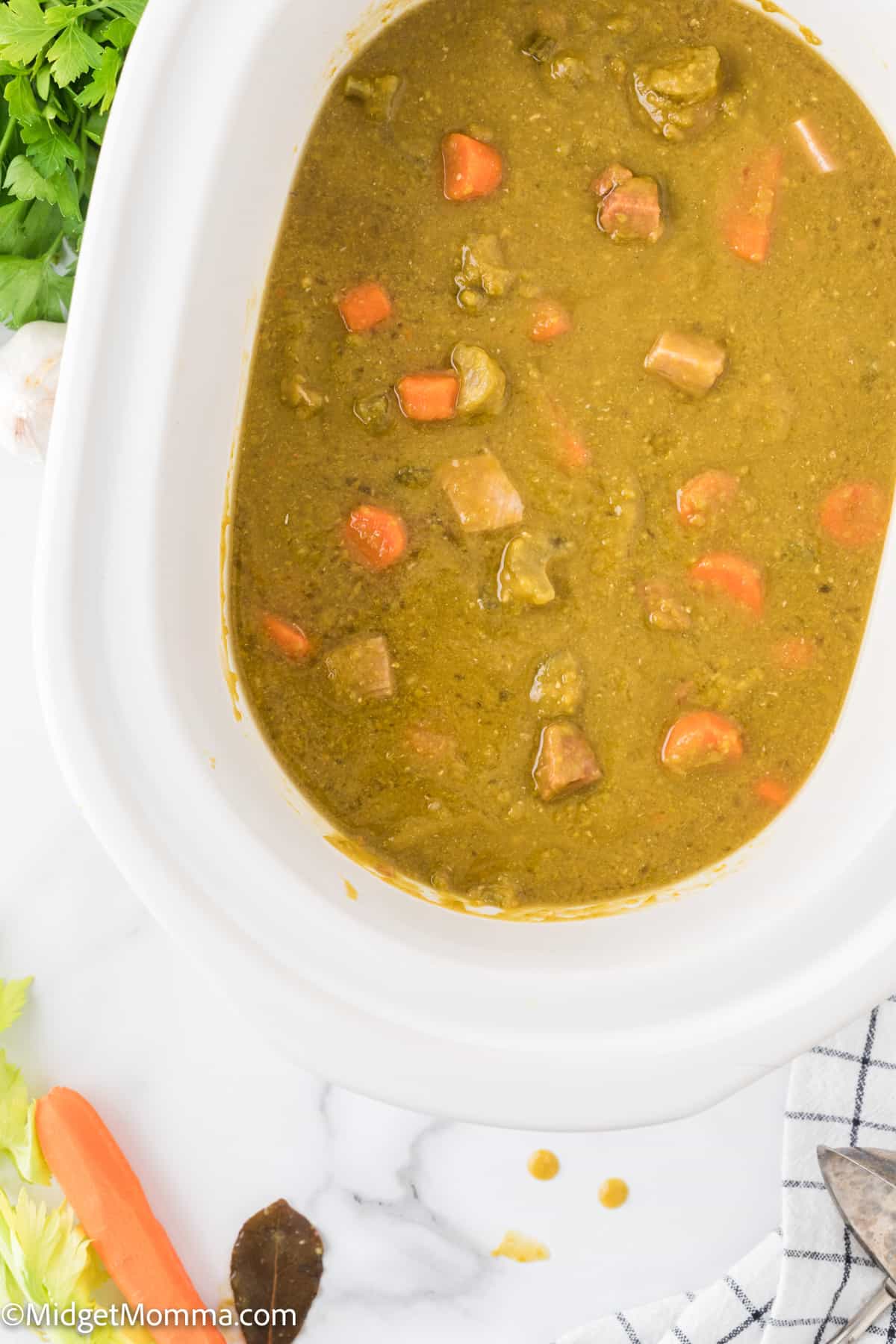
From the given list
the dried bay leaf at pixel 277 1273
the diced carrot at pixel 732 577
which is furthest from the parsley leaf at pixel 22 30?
the dried bay leaf at pixel 277 1273

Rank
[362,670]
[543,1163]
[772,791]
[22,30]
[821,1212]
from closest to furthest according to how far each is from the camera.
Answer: [22,30] → [362,670] → [772,791] → [821,1212] → [543,1163]

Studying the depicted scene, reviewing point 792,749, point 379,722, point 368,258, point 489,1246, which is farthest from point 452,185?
point 489,1246

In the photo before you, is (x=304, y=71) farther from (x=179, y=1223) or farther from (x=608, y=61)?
(x=179, y=1223)

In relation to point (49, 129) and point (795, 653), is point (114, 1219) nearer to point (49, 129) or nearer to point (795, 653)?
point (795, 653)

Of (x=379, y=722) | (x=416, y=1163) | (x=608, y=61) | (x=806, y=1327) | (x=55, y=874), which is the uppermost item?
(x=608, y=61)

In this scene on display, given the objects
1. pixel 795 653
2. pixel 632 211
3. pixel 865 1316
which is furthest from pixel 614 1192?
pixel 632 211

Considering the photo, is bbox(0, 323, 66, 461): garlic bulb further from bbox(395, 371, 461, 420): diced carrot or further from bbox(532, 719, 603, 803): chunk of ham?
bbox(532, 719, 603, 803): chunk of ham

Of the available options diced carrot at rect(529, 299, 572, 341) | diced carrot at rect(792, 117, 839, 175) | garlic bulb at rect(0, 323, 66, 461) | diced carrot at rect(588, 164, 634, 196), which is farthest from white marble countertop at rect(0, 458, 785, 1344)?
diced carrot at rect(792, 117, 839, 175)
